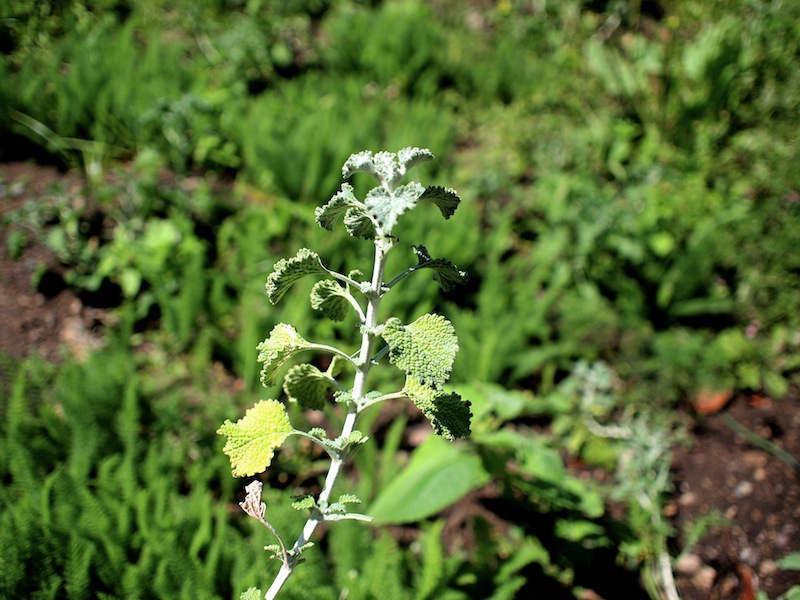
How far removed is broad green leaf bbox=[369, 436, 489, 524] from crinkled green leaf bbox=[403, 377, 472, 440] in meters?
0.87

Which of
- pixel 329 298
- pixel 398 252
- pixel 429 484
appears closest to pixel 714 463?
pixel 429 484

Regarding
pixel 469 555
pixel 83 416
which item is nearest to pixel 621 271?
pixel 469 555

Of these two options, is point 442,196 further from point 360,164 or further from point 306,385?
point 306,385

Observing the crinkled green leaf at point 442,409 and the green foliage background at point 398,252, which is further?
the green foliage background at point 398,252

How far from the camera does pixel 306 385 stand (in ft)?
3.50

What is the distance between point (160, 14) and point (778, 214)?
382 centimetres

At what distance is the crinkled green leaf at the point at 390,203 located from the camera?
84cm

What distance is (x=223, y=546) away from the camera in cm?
159

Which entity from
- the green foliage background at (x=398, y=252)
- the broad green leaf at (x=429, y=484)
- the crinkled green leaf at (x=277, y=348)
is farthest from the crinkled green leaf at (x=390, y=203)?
the broad green leaf at (x=429, y=484)

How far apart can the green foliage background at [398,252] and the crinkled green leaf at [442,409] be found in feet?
2.47

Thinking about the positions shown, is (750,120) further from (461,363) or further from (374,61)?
(461,363)

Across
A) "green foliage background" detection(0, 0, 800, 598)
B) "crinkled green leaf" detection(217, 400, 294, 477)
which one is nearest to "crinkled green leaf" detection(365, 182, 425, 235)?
"crinkled green leaf" detection(217, 400, 294, 477)

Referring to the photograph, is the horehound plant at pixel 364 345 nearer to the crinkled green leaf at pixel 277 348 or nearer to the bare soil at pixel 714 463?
the crinkled green leaf at pixel 277 348

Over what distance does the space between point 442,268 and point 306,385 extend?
1.02 feet
